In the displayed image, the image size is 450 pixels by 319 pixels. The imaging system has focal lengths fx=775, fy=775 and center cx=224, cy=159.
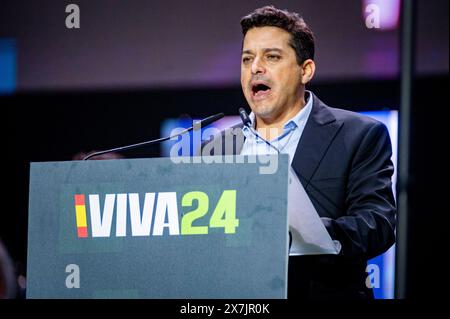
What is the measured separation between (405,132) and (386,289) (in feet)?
2.38

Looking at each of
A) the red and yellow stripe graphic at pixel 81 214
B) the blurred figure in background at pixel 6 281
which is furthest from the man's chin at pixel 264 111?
the blurred figure in background at pixel 6 281

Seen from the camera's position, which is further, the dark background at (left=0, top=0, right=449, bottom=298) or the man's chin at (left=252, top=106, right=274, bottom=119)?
the dark background at (left=0, top=0, right=449, bottom=298)

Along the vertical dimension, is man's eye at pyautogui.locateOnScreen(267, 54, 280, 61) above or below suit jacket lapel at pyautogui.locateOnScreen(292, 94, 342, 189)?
above

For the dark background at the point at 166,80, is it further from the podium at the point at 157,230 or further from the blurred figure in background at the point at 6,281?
the podium at the point at 157,230

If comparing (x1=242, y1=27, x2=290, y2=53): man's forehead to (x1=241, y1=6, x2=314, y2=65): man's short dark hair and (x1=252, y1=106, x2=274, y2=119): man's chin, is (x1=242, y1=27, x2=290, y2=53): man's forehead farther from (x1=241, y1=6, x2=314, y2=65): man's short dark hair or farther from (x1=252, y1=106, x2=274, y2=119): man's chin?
(x1=252, y1=106, x2=274, y2=119): man's chin

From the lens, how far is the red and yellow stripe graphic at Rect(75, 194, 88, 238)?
86.6 inches

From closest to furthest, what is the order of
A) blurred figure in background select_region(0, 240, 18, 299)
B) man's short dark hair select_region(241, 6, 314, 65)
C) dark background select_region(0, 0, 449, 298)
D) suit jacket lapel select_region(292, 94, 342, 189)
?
1. suit jacket lapel select_region(292, 94, 342, 189)
2. blurred figure in background select_region(0, 240, 18, 299)
3. man's short dark hair select_region(241, 6, 314, 65)
4. dark background select_region(0, 0, 449, 298)

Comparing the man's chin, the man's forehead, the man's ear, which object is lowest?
the man's chin

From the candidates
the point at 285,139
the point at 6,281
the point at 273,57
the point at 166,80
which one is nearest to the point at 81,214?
the point at 6,281

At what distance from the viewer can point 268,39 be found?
2723 mm

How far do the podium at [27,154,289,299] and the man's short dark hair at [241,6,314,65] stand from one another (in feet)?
2.47

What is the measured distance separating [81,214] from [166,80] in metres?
1.36

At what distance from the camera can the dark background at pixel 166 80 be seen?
123 inches

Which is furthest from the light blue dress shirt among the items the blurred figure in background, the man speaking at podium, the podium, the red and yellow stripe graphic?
the blurred figure in background
